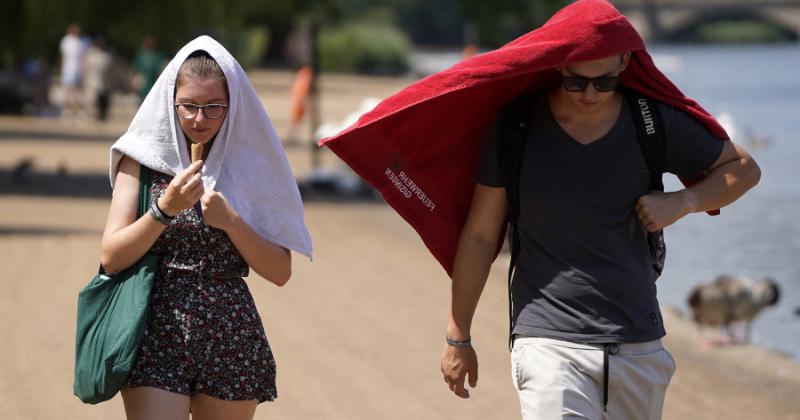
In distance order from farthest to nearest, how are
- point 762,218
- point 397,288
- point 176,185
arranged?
point 762,218
point 397,288
point 176,185

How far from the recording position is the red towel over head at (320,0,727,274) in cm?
429

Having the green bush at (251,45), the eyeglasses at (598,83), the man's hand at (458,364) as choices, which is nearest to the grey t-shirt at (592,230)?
the eyeglasses at (598,83)

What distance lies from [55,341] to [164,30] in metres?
13.0

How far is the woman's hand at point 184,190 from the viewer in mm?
4078

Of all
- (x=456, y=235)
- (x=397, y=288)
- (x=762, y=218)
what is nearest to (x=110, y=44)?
(x=762, y=218)

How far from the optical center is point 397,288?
38.1 feet

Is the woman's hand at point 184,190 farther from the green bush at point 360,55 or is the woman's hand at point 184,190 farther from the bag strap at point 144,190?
the green bush at point 360,55

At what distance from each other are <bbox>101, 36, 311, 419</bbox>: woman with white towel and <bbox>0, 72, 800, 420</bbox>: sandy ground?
2.96 metres

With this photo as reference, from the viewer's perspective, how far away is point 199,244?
14.3 ft

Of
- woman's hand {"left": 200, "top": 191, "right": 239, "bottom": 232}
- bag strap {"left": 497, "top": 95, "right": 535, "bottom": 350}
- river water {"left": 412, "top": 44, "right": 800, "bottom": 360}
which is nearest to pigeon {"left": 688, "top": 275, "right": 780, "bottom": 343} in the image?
river water {"left": 412, "top": 44, "right": 800, "bottom": 360}

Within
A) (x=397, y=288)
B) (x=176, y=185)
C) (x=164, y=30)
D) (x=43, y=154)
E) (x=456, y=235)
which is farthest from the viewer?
(x=43, y=154)

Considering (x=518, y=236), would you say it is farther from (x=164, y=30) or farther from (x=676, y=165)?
(x=164, y=30)

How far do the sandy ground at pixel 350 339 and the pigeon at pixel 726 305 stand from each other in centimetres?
19

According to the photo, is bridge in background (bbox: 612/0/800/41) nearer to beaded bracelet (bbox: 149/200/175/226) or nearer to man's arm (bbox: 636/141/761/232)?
man's arm (bbox: 636/141/761/232)
